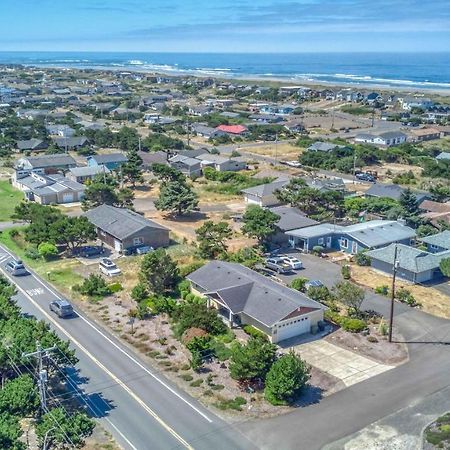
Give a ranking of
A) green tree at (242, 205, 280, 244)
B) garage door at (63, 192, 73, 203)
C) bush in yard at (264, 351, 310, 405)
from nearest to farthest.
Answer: bush in yard at (264, 351, 310, 405) → green tree at (242, 205, 280, 244) → garage door at (63, 192, 73, 203)

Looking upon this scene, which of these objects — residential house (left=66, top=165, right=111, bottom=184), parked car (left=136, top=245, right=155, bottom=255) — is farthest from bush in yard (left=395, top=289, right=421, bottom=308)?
residential house (left=66, top=165, right=111, bottom=184)

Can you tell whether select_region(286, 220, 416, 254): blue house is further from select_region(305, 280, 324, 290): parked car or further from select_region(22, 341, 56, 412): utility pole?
select_region(22, 341, 56, 412): utility pole

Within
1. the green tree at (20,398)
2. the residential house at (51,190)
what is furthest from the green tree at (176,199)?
the green tree at (20,398)

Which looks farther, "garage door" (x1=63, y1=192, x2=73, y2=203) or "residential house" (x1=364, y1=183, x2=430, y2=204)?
"garage door" (x1=63, y1=192, x2=73, y2=203)

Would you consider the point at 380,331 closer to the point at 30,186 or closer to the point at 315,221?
the point at 315,221

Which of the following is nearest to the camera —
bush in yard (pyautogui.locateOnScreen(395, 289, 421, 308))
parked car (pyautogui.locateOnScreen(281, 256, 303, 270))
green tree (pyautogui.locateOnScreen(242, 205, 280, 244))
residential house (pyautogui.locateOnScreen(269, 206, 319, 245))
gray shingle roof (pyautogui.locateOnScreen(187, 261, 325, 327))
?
gray shingle roof (pyautogui.locateOnScreen(187, 261, 325, 327))

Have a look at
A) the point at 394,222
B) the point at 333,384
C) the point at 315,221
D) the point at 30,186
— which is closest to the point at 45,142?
the point at 30,186

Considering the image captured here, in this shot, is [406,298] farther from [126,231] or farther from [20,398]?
[20,398]
